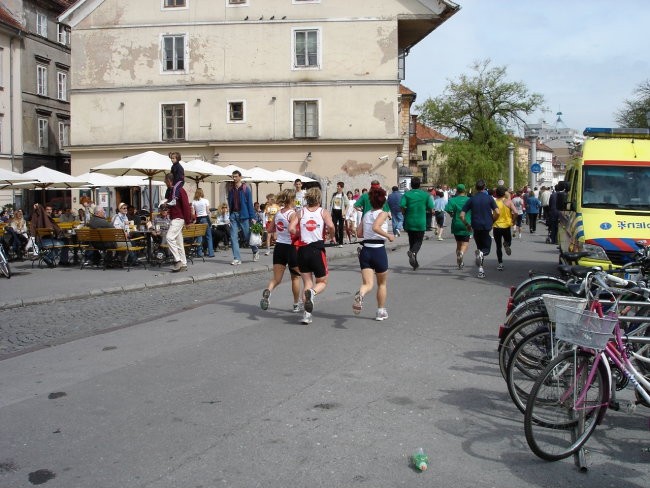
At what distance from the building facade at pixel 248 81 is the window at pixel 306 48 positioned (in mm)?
48

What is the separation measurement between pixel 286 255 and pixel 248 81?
24.8m

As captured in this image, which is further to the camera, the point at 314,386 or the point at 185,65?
the point at 185,65

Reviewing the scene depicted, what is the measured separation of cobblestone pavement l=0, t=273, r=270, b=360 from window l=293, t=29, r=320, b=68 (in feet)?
68.9

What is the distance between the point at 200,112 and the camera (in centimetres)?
3331

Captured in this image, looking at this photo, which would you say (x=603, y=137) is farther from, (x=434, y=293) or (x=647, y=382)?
(x=647, y=382)

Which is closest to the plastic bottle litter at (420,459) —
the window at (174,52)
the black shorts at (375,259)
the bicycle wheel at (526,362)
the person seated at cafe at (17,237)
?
the bicycle wheel at (526,362)

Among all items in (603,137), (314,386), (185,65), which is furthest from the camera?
(185,65)

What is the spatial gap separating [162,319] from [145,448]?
509 centimetres

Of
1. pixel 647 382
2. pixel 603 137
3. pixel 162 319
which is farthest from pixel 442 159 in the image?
pixel 647 382

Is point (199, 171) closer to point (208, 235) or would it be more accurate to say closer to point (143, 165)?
point (208, 235)

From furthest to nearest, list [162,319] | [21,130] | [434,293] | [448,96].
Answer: [448,96], [21,130], [434,293], [162,319]

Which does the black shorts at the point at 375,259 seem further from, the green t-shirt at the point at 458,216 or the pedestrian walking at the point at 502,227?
the pedestrian walking at the point at 502,227

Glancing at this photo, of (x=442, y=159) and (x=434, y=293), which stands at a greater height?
(x=442, y=159)

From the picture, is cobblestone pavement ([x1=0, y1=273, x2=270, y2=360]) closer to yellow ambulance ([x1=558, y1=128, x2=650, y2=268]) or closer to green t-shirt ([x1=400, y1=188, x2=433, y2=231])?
green t-shirt ([x1=400, y1=188, x2=433, y2=231])
